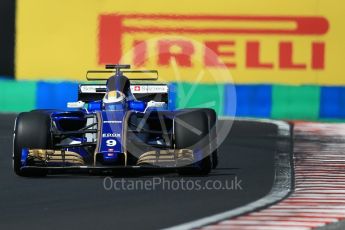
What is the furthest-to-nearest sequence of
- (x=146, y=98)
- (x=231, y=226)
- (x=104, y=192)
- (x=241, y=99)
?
(x=241, y=99)
(x=146, y=98)
(x=104, y=192)
(x=231, y=226)

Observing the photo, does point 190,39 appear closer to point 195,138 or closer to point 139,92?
point 139,92

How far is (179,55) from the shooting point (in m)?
22.8

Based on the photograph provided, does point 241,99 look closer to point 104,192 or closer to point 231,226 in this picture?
point 104,192

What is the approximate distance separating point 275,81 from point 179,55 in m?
1.94

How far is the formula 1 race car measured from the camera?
1287cm

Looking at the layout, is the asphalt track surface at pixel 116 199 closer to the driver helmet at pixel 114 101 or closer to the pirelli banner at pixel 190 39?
the driver helmet at pixel 114 101

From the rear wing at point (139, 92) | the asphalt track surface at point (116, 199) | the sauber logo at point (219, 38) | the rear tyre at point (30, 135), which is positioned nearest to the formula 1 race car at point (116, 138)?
the rear tyre at point (30, 135)

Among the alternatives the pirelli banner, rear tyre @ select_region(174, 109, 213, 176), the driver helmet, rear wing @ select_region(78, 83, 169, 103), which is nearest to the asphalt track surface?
rear tyre @ select_region(174, 109, 213, 176)

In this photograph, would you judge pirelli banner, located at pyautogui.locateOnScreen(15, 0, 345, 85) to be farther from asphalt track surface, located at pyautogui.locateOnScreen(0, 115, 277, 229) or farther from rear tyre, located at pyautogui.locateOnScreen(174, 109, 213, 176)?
rear tyre, located at pyautogui.locateOnScreen(174, 109, 213, 176)

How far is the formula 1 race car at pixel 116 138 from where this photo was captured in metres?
12.9

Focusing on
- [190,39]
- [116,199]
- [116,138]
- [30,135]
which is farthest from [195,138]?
[190,39]

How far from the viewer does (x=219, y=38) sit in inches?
898

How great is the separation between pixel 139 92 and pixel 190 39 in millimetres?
7218

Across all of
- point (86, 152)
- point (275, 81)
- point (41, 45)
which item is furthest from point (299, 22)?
point (86, 152)
